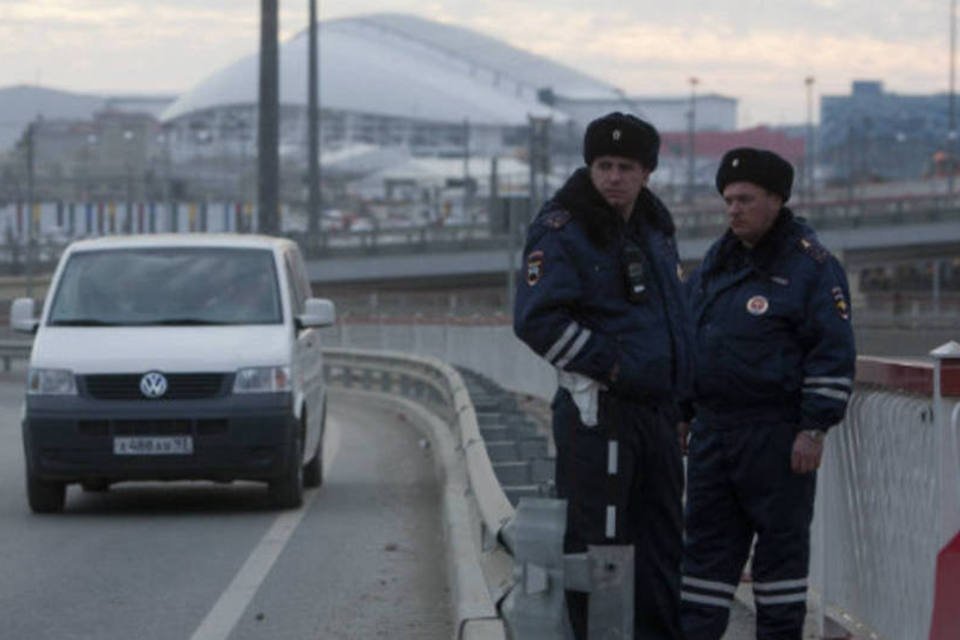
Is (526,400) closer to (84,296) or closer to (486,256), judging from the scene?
(84,296)

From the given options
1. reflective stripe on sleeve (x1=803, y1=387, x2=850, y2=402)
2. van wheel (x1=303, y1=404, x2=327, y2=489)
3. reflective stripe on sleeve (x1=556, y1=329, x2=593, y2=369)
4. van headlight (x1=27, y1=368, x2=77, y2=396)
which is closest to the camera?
reflective stripe on sleeve (x1=556, y1=329, x2=593, y2=369)

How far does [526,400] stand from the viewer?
32.5 meters

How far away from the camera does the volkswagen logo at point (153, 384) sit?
1591cm

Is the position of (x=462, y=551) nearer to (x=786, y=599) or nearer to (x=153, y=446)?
(x=786, y=599)

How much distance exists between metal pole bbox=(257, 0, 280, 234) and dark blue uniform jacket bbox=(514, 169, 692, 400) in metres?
29.6

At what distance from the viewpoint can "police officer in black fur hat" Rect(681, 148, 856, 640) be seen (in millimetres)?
8188

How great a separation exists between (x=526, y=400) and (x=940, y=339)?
10012 mm

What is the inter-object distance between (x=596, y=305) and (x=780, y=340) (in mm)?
1105

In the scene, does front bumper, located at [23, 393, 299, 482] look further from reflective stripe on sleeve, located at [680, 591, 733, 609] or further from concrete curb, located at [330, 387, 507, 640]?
reflective stripe on sleeve, located at [680, 591, 733, 609]

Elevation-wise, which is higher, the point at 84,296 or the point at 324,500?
the point at 84,296

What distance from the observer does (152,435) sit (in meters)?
15.8

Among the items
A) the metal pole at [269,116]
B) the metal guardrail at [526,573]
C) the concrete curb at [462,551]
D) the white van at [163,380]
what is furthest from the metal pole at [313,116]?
the metal guardrail at [526,573]

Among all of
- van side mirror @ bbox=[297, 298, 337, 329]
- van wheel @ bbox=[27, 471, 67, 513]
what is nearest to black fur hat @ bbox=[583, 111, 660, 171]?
van wheel @ bbox=[27, 471, 67, 513]

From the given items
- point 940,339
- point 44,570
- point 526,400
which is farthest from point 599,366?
point 526,400
